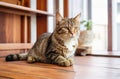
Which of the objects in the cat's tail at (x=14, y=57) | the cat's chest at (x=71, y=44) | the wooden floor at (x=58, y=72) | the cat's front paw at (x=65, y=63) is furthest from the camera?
the cat's tail at (x=14, y=57)

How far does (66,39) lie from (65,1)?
41.9 inches

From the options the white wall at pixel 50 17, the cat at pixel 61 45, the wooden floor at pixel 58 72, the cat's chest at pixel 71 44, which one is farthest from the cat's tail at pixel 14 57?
the white wall at pixel 50 17

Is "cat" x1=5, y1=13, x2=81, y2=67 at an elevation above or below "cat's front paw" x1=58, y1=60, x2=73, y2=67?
above

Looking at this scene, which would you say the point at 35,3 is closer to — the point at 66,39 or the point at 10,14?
the point at 10,14

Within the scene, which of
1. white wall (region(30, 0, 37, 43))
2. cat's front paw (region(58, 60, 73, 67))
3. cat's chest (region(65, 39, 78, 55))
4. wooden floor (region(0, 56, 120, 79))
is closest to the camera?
wooden floor (region(0, 56, 120, 79))

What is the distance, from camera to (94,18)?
92.3 inches

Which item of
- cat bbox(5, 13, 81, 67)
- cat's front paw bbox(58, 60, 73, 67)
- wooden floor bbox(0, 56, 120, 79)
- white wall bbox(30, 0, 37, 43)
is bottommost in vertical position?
wooden floor bbox(0, 56, 120, 79)

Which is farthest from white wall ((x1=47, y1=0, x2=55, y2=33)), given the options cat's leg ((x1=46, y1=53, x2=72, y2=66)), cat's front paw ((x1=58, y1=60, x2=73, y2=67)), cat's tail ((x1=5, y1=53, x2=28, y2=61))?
cat's front paw ((x1=58, y1=60, x2=73, y2=67))

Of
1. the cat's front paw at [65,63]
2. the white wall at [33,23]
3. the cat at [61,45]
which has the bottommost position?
the cat's front paw at [65,63]

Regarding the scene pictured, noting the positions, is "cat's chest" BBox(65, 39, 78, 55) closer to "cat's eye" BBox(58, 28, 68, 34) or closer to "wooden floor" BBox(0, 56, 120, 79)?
"cat's eye" BBox(58, 28, 68, 34)

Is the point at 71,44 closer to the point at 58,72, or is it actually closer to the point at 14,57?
the point at 58,72

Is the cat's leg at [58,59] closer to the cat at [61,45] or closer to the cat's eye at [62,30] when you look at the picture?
the cat at [61,45]

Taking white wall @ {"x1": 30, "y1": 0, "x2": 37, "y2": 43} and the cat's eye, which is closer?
the cat's eye

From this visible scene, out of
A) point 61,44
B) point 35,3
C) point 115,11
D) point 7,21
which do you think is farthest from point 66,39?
point 115,11
